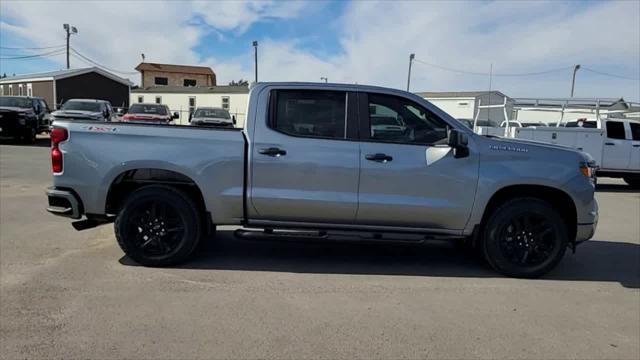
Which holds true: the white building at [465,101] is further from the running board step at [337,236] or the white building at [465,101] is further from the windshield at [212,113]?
the running board step at [337,236]

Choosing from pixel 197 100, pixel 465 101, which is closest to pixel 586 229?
pixel 465 101

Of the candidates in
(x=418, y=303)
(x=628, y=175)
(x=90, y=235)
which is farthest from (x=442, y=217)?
(x=628, y=175)

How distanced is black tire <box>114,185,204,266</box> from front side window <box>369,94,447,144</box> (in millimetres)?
2118

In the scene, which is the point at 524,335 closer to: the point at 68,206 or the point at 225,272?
the point at 225,272

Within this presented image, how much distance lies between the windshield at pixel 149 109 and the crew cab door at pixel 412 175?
1782 cm

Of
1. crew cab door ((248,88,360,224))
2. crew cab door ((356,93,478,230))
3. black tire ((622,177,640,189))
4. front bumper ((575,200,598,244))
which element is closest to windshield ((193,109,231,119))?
A: black tire ((622,177,640,189))

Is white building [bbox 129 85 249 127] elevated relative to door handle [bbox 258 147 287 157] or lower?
elevated

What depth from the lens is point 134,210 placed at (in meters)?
5.45

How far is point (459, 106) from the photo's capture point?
44.5 meters

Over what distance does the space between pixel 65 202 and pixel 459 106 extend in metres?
42.2

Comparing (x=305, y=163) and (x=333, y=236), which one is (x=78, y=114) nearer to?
(x=305, y=163)

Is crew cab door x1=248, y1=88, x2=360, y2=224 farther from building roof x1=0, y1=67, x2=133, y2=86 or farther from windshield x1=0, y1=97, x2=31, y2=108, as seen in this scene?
building roof x1=0, y1=67, x2=133, y2=86

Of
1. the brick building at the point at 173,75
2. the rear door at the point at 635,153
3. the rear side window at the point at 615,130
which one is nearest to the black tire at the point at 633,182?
the rear door at the point at 635,153

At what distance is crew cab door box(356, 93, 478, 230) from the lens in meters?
5.37
